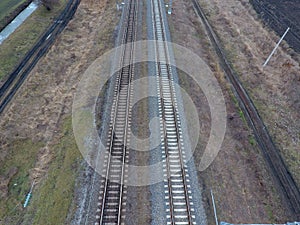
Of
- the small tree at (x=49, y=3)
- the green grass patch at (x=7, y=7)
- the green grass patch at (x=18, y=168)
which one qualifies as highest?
the green grass patch at (x=18, y=168)

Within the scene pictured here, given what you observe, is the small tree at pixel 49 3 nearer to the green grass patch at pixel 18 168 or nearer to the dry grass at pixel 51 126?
the dry grass at pixel 51 126

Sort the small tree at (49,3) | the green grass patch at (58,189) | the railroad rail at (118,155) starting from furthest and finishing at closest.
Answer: the small tree at (49,3) → the green grass patch at (58,189) → the railroad rail at (118,155)

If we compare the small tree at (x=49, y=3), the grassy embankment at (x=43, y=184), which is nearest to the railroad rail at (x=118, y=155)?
the grassy embankment at (x=43, y=184)

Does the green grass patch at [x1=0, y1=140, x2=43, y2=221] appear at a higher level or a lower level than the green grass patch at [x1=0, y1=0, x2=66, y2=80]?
higher

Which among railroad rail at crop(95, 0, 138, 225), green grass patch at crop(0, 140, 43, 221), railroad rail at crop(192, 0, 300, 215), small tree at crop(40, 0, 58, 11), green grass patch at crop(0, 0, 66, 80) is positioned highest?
railroad rail at crop(95, 0, 138, 225)

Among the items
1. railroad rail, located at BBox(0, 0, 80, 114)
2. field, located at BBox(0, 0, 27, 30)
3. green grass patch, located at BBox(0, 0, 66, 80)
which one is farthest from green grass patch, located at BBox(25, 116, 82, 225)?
field, located at BBox(0, 0, 27, 30)

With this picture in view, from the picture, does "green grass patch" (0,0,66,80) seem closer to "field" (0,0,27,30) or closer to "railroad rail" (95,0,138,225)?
"field" (0,0,27,30)
